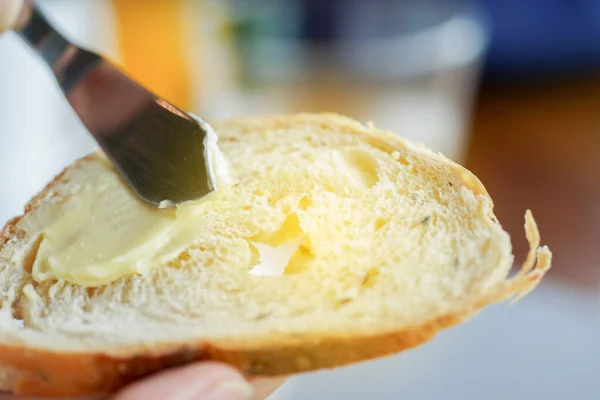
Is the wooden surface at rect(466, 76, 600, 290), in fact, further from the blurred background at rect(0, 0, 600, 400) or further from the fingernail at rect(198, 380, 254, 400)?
the fingernail at rect(198, 380, 254, 400)

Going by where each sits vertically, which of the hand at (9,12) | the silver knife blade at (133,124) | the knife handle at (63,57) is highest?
the hand at (9,12)

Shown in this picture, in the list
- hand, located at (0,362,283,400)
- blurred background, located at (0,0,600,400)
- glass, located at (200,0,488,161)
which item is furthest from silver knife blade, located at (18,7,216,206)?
glass, located at (200,0,488,161)

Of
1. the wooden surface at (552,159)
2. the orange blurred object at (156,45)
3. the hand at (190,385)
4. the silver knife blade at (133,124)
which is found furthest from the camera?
the orange blurred object at (156,45)

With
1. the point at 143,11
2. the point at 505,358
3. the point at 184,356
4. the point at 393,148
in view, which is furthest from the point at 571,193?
the point at 143,11

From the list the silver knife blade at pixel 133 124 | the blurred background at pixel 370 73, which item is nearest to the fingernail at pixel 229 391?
the silver knife blade at pixel 133 124

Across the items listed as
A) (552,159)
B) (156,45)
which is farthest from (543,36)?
(156,45)

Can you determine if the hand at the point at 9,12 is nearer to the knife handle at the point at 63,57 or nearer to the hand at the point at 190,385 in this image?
the knife handle at the point at 63,57

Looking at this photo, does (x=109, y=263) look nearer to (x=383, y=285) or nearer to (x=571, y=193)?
(x=383, y=285)
